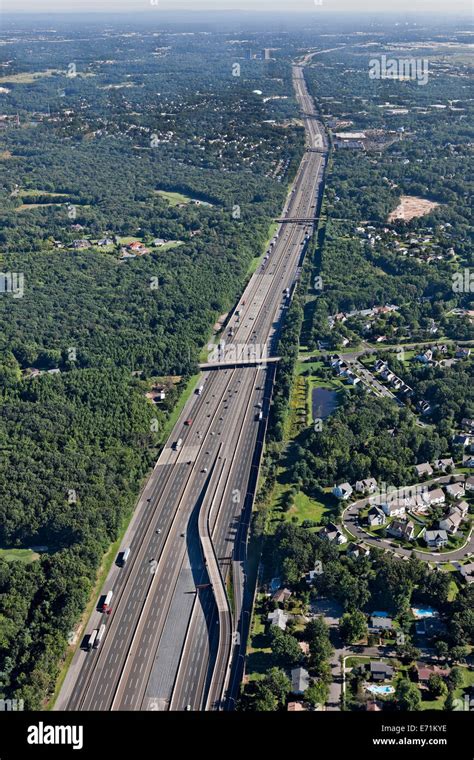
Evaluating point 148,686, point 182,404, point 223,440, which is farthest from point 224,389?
point 148,686

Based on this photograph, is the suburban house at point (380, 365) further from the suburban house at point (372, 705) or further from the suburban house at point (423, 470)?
the suburban house at point (372, 705)

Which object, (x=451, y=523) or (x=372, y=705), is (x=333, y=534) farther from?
(x=372, y=705)

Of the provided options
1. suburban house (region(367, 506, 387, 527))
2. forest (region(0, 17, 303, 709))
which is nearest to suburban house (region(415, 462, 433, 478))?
suburban house (region(367, 506, 387, 527))

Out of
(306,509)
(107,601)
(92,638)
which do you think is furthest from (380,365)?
(92,638)

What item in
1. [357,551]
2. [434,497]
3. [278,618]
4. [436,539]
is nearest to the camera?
[278,618]

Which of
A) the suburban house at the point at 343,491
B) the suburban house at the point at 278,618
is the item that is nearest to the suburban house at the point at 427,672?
the suburban house at the point at 278,618
